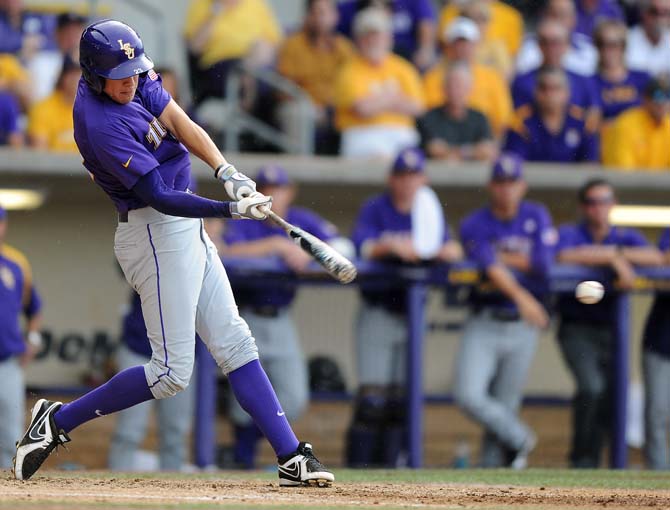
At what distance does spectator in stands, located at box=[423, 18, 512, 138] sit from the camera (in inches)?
387

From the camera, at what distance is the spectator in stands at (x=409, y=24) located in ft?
34.3

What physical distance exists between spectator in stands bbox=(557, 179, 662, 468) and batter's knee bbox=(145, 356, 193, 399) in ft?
12.2

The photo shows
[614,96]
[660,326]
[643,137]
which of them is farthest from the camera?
[614,96]

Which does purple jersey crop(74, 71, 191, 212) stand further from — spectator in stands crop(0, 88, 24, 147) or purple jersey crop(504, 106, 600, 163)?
purple jersey crop(504, 106, 600, 163)

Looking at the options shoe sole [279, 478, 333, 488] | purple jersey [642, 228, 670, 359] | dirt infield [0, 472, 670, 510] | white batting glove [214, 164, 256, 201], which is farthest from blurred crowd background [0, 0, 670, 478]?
white batting glove [214, 164, 256, 201]

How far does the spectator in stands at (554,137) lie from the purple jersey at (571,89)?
0.30 metres

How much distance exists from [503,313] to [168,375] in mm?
3445

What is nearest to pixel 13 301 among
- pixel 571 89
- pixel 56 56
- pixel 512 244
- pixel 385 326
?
pixel 385 326

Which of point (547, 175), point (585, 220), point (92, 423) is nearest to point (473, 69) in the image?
point (547, 175)

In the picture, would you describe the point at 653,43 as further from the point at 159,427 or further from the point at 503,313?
the point at 159,427

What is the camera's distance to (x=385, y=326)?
8.06m

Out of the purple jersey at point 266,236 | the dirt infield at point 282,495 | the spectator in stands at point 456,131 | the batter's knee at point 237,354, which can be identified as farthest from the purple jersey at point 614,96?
the batter's knee at point 237,354

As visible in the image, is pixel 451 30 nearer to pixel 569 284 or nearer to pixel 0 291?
pixel 569 284

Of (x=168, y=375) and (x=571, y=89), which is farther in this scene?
(x=571, y=89)
